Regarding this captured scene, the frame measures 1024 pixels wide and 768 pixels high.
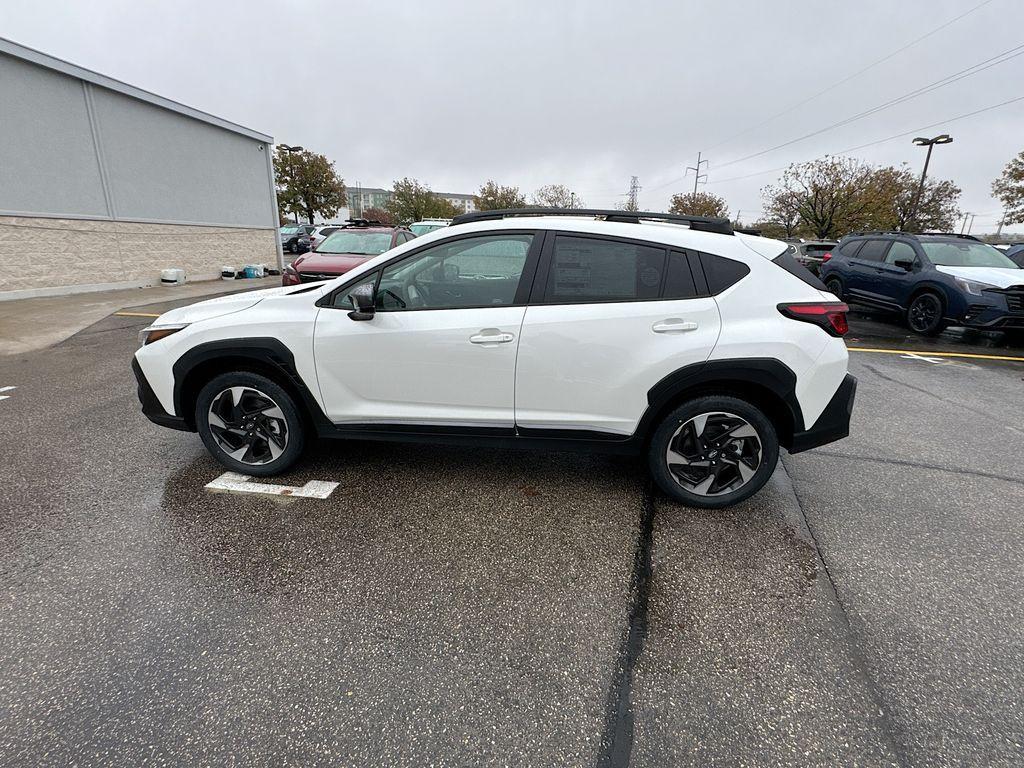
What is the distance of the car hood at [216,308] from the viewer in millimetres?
3238

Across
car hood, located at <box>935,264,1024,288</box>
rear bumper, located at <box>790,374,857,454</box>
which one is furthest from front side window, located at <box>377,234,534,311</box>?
car hood, located at <box>935,264,1024,288</box>

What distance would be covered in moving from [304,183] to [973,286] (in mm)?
42927

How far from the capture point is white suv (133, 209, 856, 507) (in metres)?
2.80

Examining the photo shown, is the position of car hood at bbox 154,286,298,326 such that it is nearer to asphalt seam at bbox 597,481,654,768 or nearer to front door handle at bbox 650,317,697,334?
front door handle at bbox 650,317,697,334

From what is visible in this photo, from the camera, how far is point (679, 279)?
112 inches

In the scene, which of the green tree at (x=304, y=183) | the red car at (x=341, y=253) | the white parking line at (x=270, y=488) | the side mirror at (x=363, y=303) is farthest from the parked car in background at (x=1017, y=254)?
the green tree at (x=304, y=183)

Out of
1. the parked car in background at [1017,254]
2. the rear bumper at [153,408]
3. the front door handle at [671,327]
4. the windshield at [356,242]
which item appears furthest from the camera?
the parked car in background at [1017,254]

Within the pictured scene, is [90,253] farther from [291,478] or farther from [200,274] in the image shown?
[291,478]

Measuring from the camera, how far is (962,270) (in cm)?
827

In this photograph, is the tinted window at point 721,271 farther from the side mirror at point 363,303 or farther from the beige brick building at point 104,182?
the beige brick building at point 104,182

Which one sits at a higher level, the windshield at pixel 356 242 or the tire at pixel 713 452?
the windshield at pixel 356 242

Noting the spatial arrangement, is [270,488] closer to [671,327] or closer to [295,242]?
[671,327]

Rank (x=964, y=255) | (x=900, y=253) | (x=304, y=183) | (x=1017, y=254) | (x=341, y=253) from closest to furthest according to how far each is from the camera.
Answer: (x=964, y=255) → (x=341, y=253) → (x=900, y=253) → (x=1017, y=254) → (x=304, y=183)

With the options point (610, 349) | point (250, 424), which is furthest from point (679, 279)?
point (250, 424)
